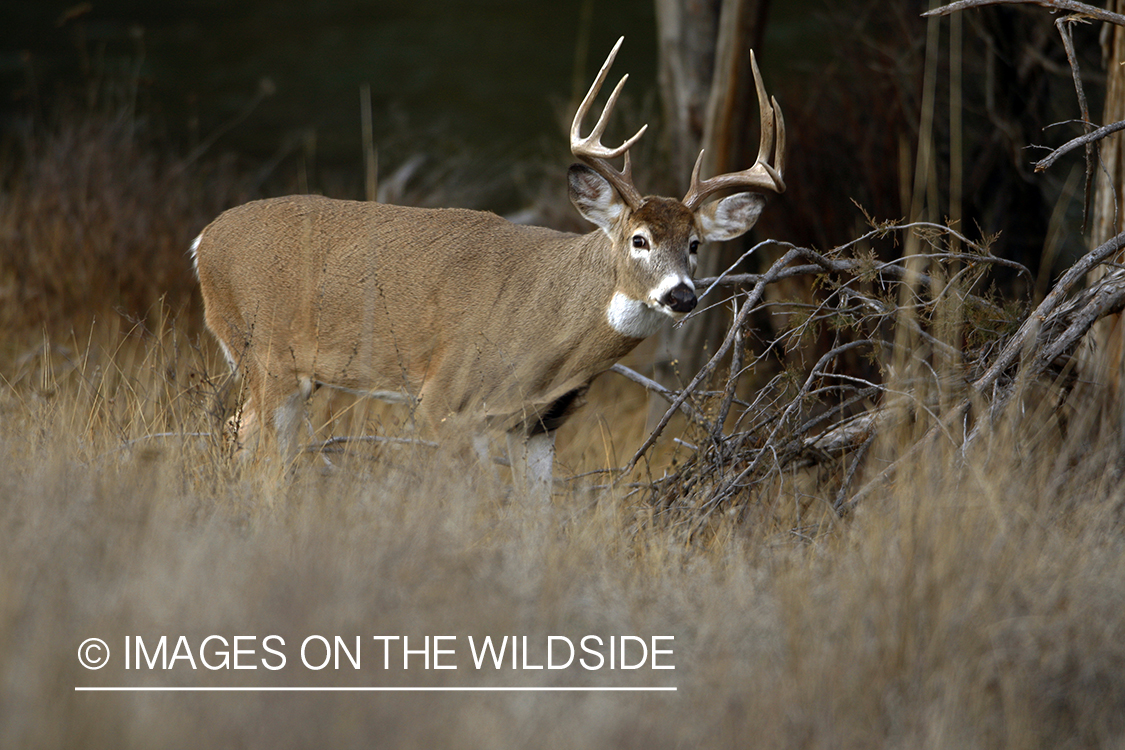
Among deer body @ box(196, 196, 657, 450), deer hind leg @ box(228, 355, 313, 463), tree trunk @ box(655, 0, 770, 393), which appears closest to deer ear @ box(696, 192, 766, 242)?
deer body @ box(196, 196, 657, 450)

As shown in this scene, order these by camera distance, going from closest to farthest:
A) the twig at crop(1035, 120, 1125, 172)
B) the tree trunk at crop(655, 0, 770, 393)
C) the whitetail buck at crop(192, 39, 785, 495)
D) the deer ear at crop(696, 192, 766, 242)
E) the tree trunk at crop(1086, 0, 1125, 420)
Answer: the twig at crop(1035, 120, 1125, 172), the tree trunk at crop(1086, 0, 1125, 420), the whitetail buck at crop(192, 39, 785, 495), the deer ear at crop(696, 192, 766, 242), the tree trunk at crop(655, 0, 770, 393)

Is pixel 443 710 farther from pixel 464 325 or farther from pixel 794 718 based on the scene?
pixel 464 325

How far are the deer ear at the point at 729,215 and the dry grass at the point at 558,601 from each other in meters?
1.52

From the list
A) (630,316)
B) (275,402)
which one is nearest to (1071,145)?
(630,316)

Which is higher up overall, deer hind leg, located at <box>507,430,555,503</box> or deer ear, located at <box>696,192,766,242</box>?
deer ear, located at <box>696,192,766,242</box>

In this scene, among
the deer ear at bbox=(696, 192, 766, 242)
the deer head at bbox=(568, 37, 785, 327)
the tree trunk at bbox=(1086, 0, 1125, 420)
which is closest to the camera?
the tree trunk at bbox=(1086, 0, 1125, 420)

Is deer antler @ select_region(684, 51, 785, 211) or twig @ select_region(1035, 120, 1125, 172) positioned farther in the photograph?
deer antler @ select_region(684, 51, 785, 211)

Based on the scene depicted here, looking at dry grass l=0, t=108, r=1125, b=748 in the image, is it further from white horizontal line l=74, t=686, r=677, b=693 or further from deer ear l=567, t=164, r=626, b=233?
deer ear l=567, t=164, r=626, b=233

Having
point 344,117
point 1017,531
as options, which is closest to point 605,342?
point 1017,531

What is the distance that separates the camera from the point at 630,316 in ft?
13.7

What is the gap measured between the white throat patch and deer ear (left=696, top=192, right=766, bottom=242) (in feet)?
1.53

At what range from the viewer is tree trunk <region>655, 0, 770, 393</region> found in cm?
601

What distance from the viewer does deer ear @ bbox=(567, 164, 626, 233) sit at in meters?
4.27

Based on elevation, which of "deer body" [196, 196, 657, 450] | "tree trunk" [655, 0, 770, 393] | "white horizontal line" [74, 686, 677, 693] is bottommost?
"white horizontal line" [74, 686, 677, 693]
